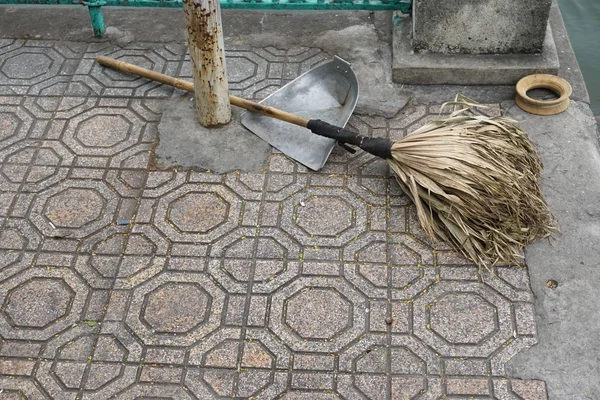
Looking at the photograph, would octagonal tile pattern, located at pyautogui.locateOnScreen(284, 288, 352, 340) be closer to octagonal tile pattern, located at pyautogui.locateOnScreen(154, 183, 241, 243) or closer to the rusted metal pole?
octagonal tile pattern, located at pyautogui.locateOnScreen(154, 183, 241, 243)

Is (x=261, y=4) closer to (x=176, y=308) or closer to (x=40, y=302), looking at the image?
(x=176, y=308)

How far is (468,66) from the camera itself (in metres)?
5.59

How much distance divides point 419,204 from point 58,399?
7.58 ft

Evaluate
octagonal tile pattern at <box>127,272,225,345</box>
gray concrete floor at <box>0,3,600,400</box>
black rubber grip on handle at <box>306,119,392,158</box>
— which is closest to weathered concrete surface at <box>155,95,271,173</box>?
gray concrete floor at <box>0,3,600,400</box>

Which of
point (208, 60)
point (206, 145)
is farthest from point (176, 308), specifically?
point (208, 60)

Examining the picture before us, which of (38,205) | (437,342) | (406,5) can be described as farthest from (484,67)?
(38,205)

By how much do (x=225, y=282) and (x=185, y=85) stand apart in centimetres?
172

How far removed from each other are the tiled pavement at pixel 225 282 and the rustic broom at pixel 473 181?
14 centimetres

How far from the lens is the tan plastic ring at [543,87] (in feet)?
17.6

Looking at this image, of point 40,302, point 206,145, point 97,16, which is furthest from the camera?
point 97,16

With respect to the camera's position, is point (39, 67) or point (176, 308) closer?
point (176, 308)

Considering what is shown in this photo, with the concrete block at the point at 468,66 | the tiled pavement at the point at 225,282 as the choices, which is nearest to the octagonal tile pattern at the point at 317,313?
the tiled pavement at the point at 225,282

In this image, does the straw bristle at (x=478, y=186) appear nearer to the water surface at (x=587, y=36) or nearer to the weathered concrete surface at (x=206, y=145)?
the weathered concrete surface at (x=206, y=145)

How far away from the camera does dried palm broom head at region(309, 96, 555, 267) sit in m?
4.48
